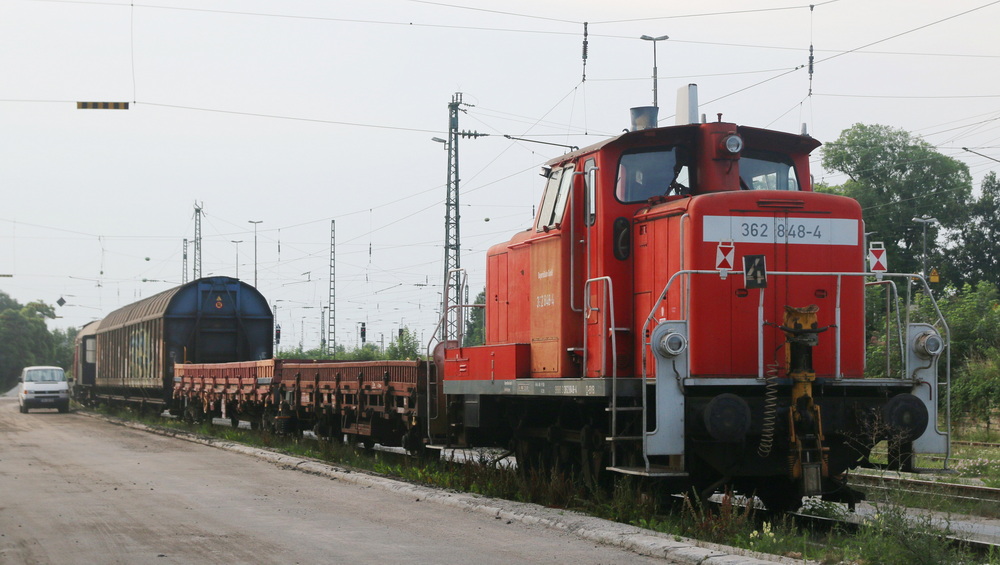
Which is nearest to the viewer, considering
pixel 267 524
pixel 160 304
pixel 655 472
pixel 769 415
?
pixel 655 472

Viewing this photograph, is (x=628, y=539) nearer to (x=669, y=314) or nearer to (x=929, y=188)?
(x=669, y=314)

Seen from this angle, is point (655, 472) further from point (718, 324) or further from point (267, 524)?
point (267, 524)

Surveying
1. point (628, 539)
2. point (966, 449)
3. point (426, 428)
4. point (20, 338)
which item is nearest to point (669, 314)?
point (628, 539)

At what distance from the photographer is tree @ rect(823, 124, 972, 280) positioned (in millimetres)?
64062

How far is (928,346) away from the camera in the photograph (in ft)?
31.6

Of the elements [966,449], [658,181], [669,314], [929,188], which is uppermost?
[929,188]

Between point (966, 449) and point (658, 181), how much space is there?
12833mm

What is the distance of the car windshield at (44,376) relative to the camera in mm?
39312

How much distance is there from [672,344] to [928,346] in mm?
2626

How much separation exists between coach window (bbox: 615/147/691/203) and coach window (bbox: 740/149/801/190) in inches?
23.1

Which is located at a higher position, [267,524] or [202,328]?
[202,328]

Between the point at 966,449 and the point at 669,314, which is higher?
the point at 669,314

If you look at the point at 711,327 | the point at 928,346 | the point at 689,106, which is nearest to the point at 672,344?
the point at 711,327

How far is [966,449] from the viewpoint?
782 inches
